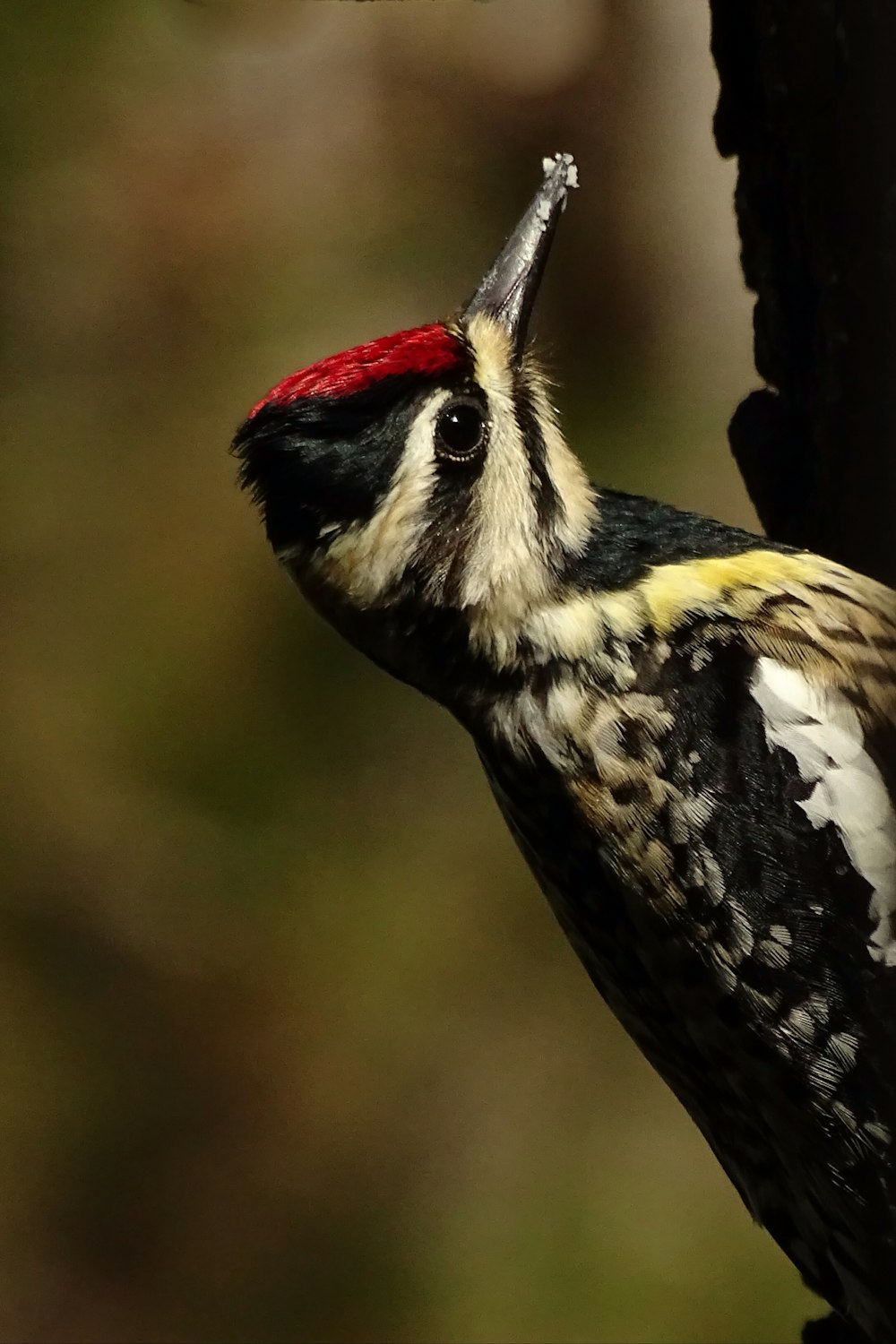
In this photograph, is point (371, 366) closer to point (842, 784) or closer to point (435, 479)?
point (435, 479)

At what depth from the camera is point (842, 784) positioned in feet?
5.04

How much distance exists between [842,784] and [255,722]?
8.90 ft

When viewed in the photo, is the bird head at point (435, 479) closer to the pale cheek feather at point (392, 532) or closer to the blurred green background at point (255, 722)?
the pale cheek feather at point (392, 532)

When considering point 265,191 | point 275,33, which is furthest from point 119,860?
point 275,33

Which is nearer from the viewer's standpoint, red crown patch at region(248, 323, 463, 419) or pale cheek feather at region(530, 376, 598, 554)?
red crown patch at region(248, 323, 463, 419)

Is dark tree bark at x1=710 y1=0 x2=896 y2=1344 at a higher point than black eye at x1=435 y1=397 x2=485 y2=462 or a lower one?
higher

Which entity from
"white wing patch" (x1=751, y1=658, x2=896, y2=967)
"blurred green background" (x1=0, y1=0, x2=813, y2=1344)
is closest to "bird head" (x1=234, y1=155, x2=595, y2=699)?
"white wing patch" (x1=751, y1=658, x2=896, y2=967)

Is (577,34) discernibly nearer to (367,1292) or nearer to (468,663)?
(468,663)

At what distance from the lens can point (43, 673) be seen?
4.11 m

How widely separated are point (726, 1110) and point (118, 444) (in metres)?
2.90

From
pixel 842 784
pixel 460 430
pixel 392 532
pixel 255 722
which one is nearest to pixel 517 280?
pixel 460 430

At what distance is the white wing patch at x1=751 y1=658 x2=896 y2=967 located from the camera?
5.01ft

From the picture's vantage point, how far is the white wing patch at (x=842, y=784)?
60.1 inches

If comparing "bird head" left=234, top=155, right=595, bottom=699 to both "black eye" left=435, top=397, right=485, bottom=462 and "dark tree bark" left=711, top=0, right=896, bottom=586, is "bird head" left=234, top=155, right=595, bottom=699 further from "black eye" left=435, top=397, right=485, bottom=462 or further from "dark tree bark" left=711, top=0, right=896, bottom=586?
"dark tree bark" left=711, top=0, right=896, bottom=586
